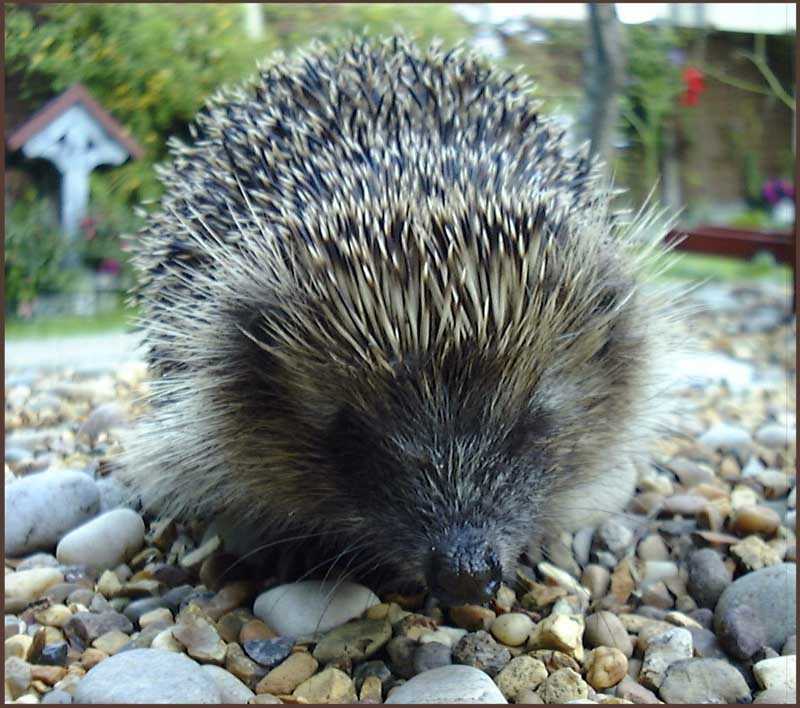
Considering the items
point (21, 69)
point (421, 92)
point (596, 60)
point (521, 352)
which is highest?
point (596, 60)

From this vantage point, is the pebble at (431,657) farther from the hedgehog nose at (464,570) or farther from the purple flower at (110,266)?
the purple flower at (110,266)

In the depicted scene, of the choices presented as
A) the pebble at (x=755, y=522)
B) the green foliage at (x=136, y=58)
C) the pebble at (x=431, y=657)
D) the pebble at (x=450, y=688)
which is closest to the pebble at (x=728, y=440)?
the pebble at (x=755, y=522)

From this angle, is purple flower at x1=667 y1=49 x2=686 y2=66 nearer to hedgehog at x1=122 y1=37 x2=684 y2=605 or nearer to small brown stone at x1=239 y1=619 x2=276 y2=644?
hedgehog at x1=122 y1=37 x2=684 y2=605

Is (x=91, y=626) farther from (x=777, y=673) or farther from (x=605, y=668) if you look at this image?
(x=777, y=673)

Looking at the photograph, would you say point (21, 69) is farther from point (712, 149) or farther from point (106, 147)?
point (712, 149)

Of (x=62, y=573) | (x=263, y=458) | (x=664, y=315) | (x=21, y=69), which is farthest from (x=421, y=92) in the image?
(x=62, y=573)

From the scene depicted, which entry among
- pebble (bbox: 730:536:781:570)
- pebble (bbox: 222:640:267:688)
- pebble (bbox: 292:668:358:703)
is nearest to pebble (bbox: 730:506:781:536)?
pebble (bbox: 730:536:781:570)
